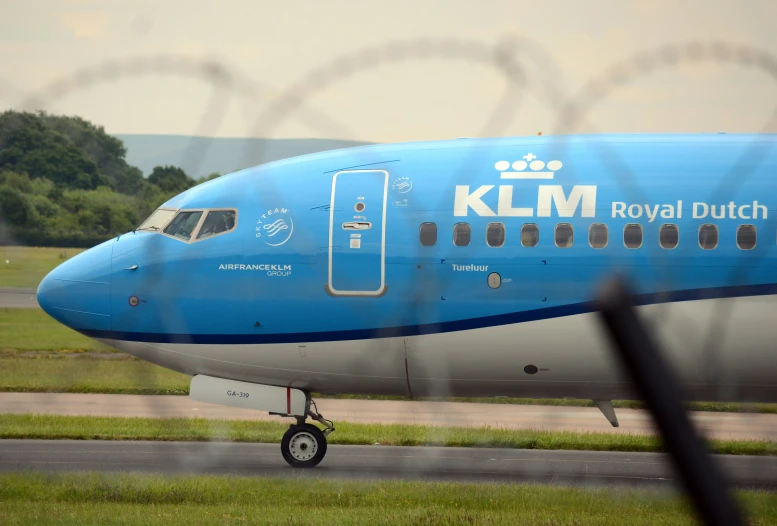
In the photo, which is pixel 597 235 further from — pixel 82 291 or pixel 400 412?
pixel 400 412

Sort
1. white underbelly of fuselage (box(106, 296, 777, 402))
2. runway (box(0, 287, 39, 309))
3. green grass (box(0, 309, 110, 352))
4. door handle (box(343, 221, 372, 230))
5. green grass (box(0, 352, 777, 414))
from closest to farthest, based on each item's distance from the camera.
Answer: white underbelly of fuselage (box(106, 296, 777, 402)) < door handle (box(343, 221, 372, 230)) < green grass (box(0, 352, 777, 414)) < green grass (box(0, 309, 110, 352)) < runway (box(0, 287, 39, 309))

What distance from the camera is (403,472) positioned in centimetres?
1639

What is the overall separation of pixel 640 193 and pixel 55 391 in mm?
15316

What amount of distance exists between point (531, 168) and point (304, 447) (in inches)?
211

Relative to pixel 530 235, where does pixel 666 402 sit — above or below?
below

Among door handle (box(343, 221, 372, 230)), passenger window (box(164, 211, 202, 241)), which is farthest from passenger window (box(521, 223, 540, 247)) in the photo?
passenger window (box(164, 211, 202, 241))

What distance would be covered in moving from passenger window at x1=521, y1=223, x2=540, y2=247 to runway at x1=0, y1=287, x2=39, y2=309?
33788 millimetres

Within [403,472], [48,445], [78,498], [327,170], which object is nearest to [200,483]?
[78,498]

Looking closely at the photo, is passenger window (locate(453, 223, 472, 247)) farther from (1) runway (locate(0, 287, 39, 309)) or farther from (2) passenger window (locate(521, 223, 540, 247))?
(1) runway (locate(0, 287, 39, 309))

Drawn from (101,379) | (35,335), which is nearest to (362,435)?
(101,379)

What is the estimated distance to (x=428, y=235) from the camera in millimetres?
14836

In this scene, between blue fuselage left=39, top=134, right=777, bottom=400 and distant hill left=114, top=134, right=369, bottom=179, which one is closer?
distant hill left=114, top=134, right=369, bottom=179

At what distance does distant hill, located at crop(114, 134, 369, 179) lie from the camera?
718cm

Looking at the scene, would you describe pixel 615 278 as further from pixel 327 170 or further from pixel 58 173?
pixel 327 170
